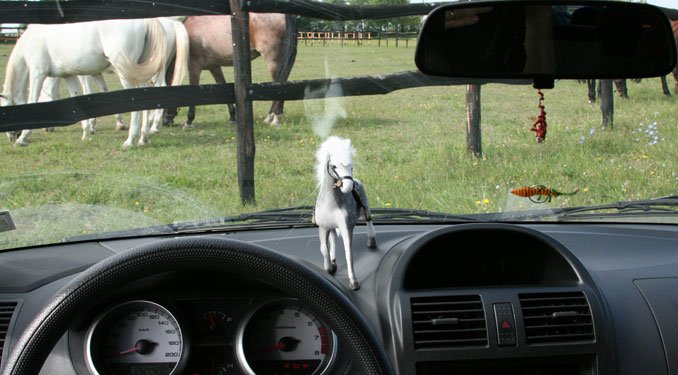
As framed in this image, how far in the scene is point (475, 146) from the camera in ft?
14.0

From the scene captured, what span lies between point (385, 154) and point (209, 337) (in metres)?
1.63

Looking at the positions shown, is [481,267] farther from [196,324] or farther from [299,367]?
[196,324]

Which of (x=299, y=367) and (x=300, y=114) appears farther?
(x=300, y=114)

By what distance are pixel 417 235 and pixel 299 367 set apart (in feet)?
2.91

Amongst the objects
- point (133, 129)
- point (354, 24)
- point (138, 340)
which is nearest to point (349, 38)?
point (354, 24)

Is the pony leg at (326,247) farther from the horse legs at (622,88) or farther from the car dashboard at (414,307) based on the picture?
the horse legs at (622,88)

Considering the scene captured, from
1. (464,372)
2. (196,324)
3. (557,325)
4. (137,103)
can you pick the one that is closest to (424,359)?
(464,372)

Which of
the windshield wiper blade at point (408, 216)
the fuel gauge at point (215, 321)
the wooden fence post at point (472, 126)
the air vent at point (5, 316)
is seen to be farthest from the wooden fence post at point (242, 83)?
the fuel gauge at point (215, 321)

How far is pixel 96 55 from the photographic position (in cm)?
408

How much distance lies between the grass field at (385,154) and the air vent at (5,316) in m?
0.67

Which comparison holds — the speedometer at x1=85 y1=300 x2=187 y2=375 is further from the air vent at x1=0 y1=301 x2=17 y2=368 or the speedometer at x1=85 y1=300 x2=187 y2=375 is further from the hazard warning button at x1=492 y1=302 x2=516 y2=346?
the hazard warning button at x1=492 y1=302 x2=516 y2=346

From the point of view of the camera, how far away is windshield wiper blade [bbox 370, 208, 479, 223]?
3699 mm

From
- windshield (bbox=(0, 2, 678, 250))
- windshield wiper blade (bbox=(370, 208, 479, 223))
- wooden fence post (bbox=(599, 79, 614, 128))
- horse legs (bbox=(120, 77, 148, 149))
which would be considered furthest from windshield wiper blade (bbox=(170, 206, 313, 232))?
wooden fence post (bbox=(599, 79, 614, 128))

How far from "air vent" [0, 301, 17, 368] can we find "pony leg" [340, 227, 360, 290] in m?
1.18
